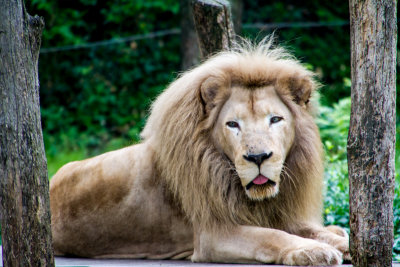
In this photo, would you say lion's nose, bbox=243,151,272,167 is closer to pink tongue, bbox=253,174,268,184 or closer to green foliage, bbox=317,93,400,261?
pink tongue, bbox=253,174,268,184

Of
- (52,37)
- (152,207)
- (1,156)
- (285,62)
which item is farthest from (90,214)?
(52,37)

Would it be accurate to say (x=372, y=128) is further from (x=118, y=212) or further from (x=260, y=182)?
(x=118, y=212)

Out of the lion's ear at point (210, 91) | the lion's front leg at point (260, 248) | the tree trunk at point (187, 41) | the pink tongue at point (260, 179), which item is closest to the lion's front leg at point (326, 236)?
the lion's front leg at point (260, 248)

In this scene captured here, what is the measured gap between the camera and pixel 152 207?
4238 mm

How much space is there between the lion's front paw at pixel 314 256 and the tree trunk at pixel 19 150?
4.30 ft

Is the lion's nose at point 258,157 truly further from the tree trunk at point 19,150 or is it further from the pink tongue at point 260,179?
the tree trunk at point 19,150

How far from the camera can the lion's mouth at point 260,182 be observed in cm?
361

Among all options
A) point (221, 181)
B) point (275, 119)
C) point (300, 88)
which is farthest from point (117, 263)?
point (300, 88)

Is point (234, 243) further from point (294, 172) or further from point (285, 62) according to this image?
point (285, 62)

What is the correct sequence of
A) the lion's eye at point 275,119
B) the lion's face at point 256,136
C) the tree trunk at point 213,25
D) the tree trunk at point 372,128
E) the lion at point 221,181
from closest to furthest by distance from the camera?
the tree trunk at point 372,128 < the lion's face at point 256,136 < the lion at point 221,181 < the lion's eye at point 275,119 < the tree trunk at point 213,25

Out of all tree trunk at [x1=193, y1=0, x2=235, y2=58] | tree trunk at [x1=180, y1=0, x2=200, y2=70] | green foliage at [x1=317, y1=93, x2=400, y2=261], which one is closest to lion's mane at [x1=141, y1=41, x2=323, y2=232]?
green foliage at [x1=317, y1=93, x2=400, y2=261]

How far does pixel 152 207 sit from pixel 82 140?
17.9 feet

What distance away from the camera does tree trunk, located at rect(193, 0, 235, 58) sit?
201 inches

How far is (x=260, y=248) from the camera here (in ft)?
12.1
